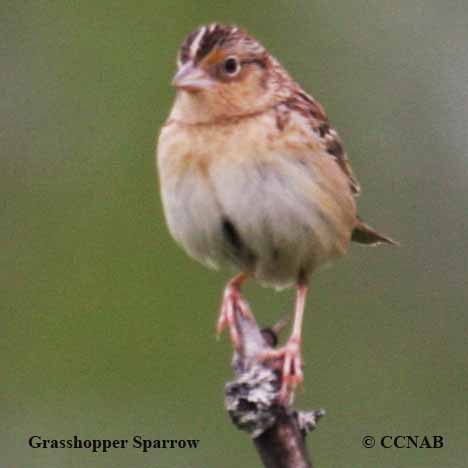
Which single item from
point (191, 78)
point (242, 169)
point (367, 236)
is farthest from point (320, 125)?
point (367, 236)

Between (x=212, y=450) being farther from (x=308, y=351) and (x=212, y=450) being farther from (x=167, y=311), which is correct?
(x=167, y=311)

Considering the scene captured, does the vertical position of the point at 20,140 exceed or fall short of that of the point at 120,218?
it exceeds it

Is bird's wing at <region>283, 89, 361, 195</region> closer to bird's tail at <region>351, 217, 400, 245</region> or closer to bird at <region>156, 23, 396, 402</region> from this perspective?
bird at <region>156, 23, 396, 402</region>

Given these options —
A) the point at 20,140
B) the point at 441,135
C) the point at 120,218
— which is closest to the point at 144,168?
the point at 120,218

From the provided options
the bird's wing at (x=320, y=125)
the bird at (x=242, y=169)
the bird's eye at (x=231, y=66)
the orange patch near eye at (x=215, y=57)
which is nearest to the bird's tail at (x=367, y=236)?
the bird's wing at (x=320, y=125)

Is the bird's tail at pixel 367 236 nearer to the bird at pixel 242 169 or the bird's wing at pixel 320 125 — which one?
the bird's wing at pixel 320 125
